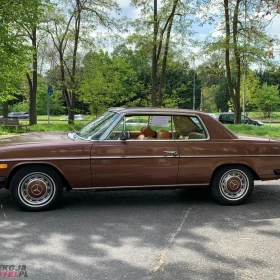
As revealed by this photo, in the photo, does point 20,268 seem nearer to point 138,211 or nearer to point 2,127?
point 138,211

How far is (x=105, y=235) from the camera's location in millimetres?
4195

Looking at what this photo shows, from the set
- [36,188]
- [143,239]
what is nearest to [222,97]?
[36,188]

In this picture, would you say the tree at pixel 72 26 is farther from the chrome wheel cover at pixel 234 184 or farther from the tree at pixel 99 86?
the chrome wheel cover at pixel 234 184

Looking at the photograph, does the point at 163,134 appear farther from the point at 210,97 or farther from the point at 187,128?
the point at 210,97

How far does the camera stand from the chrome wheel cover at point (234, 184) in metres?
5.56

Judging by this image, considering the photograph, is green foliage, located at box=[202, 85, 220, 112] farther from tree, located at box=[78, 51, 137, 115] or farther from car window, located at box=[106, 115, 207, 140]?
car window, located at box=[106, 115, 207, 140]

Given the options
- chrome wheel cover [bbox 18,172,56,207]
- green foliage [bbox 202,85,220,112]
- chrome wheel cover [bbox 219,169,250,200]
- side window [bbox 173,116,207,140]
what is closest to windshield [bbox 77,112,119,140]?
chrome wheel cover [bbox 18,172,56,207]

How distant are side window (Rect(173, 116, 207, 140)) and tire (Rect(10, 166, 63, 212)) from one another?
6.67 ft

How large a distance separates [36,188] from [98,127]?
1.34 meters

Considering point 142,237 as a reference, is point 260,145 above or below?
above

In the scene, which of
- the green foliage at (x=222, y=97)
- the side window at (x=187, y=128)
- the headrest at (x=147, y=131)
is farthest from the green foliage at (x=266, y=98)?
the headrest at (x=147, y=131)

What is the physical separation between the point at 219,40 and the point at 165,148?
17186 millimetres

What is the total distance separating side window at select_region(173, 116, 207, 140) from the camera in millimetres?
5543

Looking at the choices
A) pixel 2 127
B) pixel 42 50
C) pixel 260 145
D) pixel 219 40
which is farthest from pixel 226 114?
pixel 260 145
